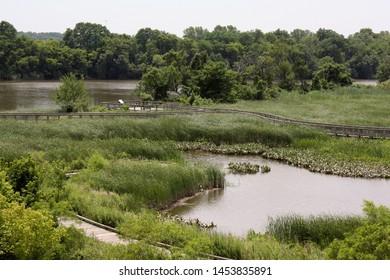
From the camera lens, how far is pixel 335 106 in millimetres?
63844

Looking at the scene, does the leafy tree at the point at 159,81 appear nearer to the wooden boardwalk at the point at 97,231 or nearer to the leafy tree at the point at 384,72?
the leafy tree at the point at 384,72

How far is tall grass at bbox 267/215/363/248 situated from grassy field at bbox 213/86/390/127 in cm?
2992

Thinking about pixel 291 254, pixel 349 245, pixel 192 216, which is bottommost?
pixel 192 216

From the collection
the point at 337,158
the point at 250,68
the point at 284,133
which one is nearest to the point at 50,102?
the point at 250,68

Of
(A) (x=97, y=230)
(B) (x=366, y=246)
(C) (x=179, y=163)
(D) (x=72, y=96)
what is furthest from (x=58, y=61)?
(B) (x=366, y=246)

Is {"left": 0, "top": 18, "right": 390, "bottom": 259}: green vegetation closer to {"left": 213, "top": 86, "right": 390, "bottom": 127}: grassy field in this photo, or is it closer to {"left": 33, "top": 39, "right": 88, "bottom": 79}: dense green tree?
{"left": 213, "top": 86, "right": 390, "bottom": 127}: grassy field

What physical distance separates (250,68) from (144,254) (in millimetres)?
81625

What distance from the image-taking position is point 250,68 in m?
94.4

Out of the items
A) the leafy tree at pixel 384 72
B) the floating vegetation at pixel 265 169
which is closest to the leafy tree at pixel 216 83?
the floating vegetation at pixel 265 169

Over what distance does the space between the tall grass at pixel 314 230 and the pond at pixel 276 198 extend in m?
2.32

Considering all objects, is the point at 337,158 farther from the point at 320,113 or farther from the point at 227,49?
the point at 227,49

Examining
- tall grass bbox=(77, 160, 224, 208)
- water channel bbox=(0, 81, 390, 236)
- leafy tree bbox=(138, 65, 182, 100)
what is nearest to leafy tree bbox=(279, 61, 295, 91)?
leafy tree bbox=(138, 65, 182, 100)

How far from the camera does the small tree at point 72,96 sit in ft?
185

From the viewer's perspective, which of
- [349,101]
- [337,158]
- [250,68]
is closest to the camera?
[337,158]
